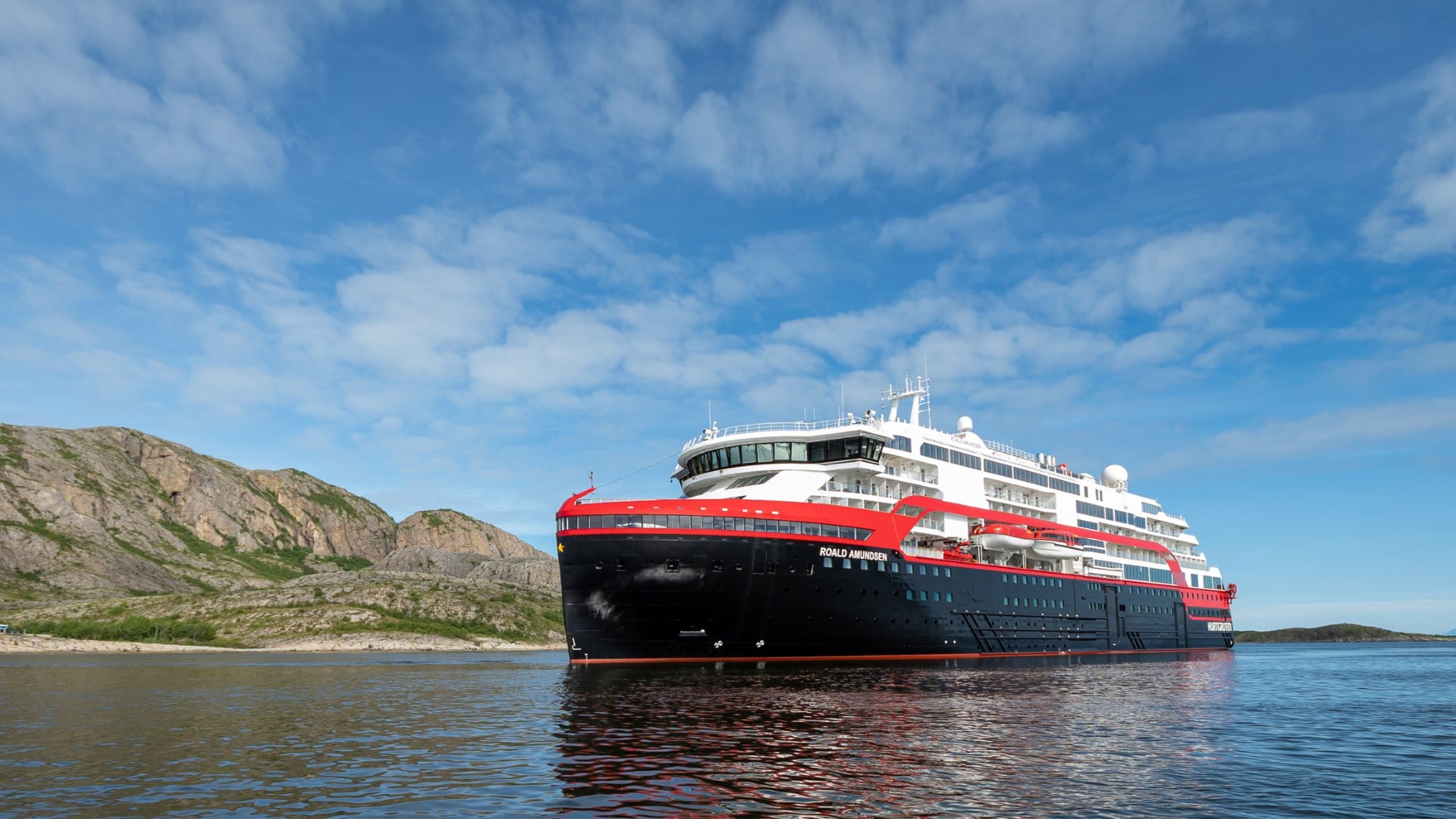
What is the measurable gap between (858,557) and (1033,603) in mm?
21444

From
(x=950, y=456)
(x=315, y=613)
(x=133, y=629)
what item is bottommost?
(x=133, y=629)

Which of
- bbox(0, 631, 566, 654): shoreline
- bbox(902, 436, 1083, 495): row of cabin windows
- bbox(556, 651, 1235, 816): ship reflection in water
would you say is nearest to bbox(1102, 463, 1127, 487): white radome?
bbox(902, 436, 1083, 495): row of cabin windows

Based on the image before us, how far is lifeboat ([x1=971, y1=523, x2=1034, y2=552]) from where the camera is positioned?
64438 mm

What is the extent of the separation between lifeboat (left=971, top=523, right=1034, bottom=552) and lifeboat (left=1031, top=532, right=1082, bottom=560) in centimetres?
173

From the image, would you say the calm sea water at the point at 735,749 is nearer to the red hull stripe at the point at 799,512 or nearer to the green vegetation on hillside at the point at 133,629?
the red hull stripe at the point at 799,512

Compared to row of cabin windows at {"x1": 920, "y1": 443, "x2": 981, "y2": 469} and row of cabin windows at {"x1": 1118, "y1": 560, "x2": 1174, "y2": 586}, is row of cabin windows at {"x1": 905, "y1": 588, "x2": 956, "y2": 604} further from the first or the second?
row of cabin windows at {"x1": 1118, "y1": 560, "x2": 1174, "y2": 586}

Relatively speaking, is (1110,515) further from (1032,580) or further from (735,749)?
(735,749)

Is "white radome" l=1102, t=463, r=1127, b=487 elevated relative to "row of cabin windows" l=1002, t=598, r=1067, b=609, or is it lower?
elevated

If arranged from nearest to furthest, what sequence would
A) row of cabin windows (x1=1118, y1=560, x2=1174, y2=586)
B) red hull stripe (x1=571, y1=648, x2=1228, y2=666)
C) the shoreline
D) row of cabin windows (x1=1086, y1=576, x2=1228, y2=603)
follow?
1. red hull stripe (x1=571, y1=648, x2=1228, y2=666)
2. row of cabin windows (x1=1086, y1=576, x2=1228, y2=603)
3. row of cabin windows (x1=1118, y1=560, x2=1174, y2=586)
4. the shoreline

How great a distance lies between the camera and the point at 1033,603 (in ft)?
219

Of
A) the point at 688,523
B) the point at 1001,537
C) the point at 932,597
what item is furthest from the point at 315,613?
the point at 932,597

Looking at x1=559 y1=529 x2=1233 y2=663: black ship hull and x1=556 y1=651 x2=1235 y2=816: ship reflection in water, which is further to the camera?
x1=559 y1=529 x2=1233 y2=663: black ship hull

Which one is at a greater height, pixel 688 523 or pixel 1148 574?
pixel 688 523

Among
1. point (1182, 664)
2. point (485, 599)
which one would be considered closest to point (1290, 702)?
point (1182, 664)
